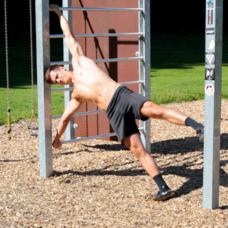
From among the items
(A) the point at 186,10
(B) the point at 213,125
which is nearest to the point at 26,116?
(B) the point at 213,125

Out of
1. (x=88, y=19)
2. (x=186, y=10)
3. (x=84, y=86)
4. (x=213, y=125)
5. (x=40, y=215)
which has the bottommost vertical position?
(x=40, y=215)

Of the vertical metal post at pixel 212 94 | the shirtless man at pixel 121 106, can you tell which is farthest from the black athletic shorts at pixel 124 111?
the vertical metal post at pixel 212 94

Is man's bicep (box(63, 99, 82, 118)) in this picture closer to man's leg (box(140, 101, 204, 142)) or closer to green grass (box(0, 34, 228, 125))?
man's leg (box(140, 101, 204, 142))

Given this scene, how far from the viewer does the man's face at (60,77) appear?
188 inches

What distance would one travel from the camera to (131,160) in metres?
5.78

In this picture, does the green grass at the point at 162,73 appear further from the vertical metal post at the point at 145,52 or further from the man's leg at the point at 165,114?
the man's leg at the point at 165,114

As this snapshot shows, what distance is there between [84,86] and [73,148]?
1.86m

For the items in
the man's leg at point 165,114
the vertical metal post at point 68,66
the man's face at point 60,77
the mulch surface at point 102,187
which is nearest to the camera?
the mulch surface at point 102,187

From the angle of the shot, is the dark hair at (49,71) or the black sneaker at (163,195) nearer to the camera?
the black sneaker at (163,195)

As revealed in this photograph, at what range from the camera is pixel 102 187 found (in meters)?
4.78

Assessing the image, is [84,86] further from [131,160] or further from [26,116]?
[26,116]

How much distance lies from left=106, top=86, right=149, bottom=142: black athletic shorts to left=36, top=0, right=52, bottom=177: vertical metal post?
0.92 meters

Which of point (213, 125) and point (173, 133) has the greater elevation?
point (213, 125)

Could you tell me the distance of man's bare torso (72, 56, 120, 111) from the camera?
14.9 feet
